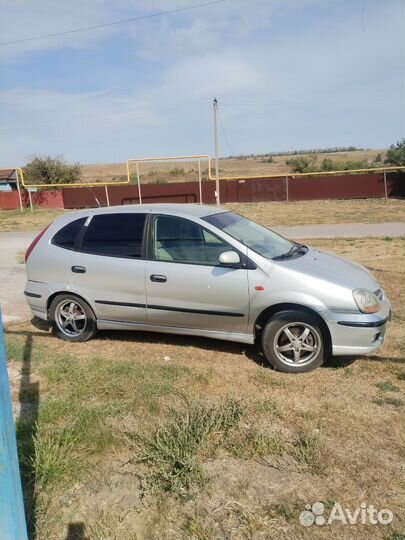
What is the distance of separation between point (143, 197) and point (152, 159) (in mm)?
4374

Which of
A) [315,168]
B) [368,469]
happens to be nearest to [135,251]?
[368,469]

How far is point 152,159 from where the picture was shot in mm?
24109

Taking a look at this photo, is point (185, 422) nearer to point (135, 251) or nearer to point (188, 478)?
point (188, 478)

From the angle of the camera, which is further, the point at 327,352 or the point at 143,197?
the point at 143,197

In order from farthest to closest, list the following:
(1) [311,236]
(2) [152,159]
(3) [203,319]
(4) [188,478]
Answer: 1. (2) [152,159]
2. (1) [311,236]
3. (3) [203,319]
4. (4) [188,478]

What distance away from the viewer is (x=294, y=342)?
433cm

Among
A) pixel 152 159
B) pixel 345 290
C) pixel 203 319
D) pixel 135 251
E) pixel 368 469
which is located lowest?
pixel 368 469

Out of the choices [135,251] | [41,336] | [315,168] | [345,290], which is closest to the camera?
[345,290]

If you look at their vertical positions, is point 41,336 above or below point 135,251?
below

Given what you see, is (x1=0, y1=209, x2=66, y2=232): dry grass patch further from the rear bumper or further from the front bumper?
the front bumper

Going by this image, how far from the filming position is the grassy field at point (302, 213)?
18.6 m

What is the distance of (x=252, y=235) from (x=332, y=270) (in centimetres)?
96

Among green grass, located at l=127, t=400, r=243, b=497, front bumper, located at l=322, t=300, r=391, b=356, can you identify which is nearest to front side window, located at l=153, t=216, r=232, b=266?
front bumper, located at l=322, t=300, r=391, b=356

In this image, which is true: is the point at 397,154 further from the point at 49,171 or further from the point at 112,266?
the point at 112,266
